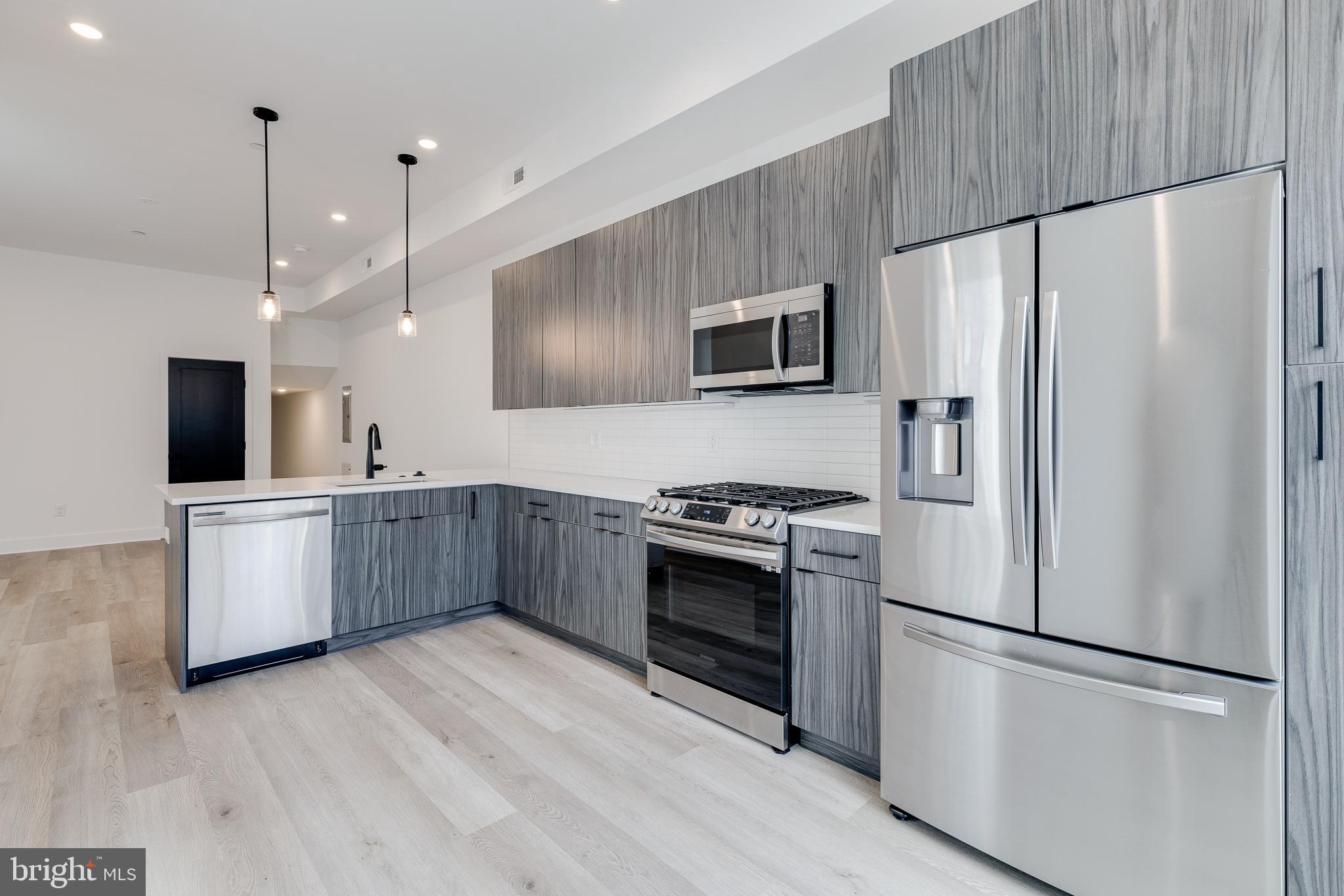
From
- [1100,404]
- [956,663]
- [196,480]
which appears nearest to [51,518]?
[196,480]

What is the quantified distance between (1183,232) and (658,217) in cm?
235

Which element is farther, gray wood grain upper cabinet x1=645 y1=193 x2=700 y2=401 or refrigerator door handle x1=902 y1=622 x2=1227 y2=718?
gray wood grain upper cabinet x1=645 y1=193 x2=700 y2=401

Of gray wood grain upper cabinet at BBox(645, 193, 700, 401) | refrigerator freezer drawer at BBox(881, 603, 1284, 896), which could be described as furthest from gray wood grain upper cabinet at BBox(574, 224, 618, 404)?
refrigerator freezer drawer at BBox(881, 603, 1284, 896)

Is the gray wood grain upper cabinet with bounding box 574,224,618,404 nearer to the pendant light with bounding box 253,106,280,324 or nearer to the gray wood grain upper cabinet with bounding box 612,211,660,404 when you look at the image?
the gray wood grain upper cabinet with bounding box 612,211,660,404

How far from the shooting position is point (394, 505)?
12.2 feet

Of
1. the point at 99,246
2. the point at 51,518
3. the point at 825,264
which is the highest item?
the point at 99,246

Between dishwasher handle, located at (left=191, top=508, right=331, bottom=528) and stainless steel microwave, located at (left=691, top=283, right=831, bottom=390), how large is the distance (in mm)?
2162

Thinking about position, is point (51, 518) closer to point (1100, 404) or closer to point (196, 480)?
point (196, 480)

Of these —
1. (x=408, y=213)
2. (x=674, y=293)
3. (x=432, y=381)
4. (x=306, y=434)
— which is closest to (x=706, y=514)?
(x=674, y=293)

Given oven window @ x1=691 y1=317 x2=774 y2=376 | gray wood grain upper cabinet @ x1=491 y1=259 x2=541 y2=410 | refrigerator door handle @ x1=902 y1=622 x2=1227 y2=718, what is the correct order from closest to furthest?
1. refrigerator door handle @ x1=902 y1=622 x2=1227 y2=718
2. oven window @ x1=691 y1=317 x2=774 y2=376
3. gray wood grain upper cabinet @ x1=491 y1=259 x2=541 y2=410

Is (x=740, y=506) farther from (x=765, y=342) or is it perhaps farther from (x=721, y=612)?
(x=765, y=342)

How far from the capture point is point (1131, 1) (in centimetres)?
153

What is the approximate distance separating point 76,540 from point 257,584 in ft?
16.5

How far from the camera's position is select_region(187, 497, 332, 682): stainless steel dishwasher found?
3.02 m
